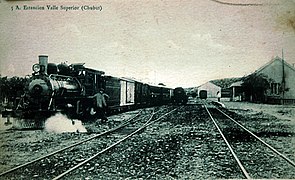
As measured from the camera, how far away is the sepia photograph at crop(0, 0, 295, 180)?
2531mm

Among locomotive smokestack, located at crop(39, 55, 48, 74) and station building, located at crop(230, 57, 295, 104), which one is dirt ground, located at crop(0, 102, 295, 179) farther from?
locomotive smokestack, located at crop(39, 55, 48, 74)

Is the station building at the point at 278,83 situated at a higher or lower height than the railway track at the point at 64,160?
higher

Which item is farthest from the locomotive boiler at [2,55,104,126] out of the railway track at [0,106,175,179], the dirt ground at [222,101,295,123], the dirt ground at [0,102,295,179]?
the dirt ground at [222,101,295,123]

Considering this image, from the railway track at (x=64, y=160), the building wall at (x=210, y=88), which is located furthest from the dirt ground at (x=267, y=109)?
the railway track at (x=64, y=160)

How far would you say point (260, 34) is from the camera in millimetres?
2682

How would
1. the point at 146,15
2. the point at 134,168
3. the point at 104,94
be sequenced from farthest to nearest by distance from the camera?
the point at 104,94, the point at 146,15, the point at 134,168

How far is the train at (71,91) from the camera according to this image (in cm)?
266

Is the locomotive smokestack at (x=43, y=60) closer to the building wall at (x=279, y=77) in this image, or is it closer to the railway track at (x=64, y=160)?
the railway track at (x=64, y=160)

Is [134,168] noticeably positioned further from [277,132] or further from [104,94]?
[277,132]

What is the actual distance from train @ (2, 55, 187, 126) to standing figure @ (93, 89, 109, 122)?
27mm

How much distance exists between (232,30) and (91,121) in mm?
1095

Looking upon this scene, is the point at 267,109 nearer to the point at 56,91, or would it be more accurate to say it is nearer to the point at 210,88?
the point at 210,88

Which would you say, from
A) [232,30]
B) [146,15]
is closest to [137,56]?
[146,15]

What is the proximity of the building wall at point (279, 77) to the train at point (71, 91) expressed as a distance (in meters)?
0.58
